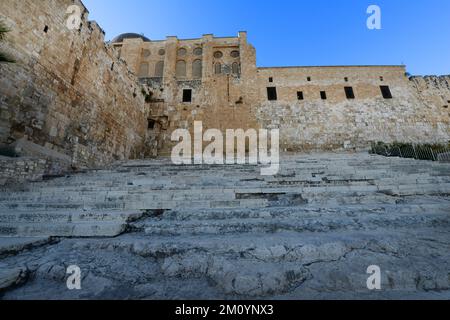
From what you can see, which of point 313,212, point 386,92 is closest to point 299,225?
point 313,212

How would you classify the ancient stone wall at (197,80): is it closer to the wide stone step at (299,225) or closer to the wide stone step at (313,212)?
the wide stone step at (313,212)

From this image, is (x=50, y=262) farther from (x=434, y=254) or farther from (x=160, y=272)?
(x=434, y=254)

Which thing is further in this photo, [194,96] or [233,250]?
[194,96]

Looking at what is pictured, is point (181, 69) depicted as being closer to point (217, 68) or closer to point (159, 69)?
point (159, 69)

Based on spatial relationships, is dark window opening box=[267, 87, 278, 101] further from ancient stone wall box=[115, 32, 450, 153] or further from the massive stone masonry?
ancient stone wall box=[115, 32, 450, 153]

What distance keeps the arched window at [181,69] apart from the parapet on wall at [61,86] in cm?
769

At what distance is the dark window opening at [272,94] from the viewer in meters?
16.5

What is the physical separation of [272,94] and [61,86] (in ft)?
43.5

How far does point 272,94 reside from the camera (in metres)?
16.6

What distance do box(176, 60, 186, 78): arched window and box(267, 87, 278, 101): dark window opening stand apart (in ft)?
24.7

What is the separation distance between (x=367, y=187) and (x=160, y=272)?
14.0ft

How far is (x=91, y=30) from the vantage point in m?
9.20

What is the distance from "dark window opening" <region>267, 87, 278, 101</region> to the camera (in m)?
16.5

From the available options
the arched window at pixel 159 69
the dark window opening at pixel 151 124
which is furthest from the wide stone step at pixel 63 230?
the arched window at pixel 159 69
